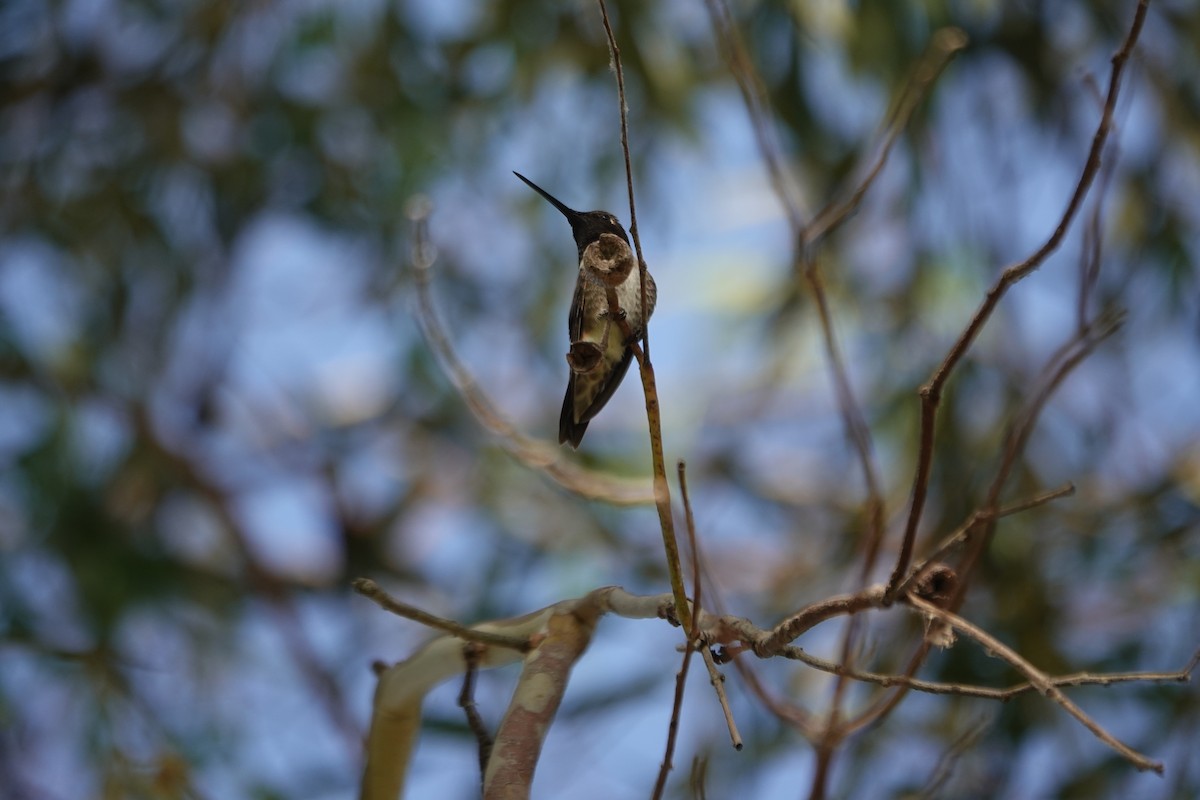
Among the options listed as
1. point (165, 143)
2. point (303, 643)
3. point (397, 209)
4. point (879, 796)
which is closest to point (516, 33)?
point (397, 209)

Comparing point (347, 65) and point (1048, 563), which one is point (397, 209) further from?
point (1048, 563)

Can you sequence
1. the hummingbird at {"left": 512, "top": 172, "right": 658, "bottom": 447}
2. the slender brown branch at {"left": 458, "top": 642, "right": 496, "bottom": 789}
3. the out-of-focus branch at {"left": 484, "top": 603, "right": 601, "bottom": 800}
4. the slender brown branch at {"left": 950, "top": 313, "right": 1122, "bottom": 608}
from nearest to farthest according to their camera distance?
the out-of-focus branch at {"left": 484, "top": 603, "right": 601, "bottom": 800} → the slender brown branch at {"left": 458, "top": 642, "right": 496, "bottom": 789} → the slender brown branch at {"left": 950, "top": 313, "right": 1122, "bottom": 608} → the hummingbird at {"left": 512, "top": 172, "right": 658, "bottom": 447}

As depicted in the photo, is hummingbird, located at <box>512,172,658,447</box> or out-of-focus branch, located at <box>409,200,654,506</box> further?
hummingbird, located at <box>512,172,658,447</box>

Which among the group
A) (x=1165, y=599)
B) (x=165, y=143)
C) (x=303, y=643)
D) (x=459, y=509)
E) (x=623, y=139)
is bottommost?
(x=623, y=139)

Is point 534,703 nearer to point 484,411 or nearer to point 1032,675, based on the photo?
point 1032,675

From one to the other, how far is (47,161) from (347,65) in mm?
1196

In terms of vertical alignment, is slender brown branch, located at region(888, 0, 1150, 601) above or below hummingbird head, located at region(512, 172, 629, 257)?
below

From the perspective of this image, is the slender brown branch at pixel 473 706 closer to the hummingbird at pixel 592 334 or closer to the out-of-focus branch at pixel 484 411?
the out-of-focus branch at pixel 484 411

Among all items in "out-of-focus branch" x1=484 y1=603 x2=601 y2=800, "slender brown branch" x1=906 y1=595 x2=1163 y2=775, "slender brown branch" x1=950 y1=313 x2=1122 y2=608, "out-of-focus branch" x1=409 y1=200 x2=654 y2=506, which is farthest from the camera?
"out-of-focus branch" x1=409 y1=200 x2=654 y2=506

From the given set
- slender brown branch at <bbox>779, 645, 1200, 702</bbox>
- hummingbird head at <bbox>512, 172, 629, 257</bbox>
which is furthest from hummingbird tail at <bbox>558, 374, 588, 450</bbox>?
slender brown branch at <bbox>779, 645, 1200, 702</bbox>

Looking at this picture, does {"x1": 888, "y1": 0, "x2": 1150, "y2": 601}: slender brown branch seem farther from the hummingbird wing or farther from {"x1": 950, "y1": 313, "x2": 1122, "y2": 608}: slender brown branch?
the hummingbird wing

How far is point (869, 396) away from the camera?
3.96 meters

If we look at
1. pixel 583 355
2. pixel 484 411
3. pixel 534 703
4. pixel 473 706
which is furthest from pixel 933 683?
pixel 484 411

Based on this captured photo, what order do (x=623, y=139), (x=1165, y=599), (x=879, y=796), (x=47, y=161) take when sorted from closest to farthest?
(x=623, y=139), (x=879, y=796), (x=1165, y=599), (x=47, y=161)
